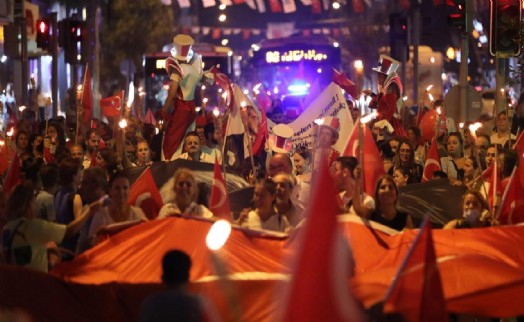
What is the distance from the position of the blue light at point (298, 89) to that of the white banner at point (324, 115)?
29650mm

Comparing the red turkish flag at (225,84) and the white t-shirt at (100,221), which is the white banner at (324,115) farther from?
the white t-shirt at (100,221)

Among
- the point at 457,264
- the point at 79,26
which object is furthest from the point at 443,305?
the point at 79,26

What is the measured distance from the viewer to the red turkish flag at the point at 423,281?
715 centimetres

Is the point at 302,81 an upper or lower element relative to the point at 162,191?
upper

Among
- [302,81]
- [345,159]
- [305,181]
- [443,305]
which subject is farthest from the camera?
[302,81]

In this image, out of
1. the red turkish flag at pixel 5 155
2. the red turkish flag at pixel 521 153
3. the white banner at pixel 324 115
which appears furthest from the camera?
the red turkish flag at pixel 5 155

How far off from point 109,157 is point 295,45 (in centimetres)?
3269

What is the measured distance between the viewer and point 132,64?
5984cm

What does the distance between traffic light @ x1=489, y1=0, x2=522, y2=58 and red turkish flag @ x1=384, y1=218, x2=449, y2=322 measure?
34.7 feet

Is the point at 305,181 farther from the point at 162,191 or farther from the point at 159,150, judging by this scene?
the point at 159,150

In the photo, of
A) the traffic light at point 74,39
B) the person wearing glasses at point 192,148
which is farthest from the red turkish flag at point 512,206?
the traffic light at point 74,39

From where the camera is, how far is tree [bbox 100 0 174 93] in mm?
57688

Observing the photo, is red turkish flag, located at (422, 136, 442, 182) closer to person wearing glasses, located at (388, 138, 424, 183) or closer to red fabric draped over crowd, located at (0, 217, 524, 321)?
person wearing glasses, located at (388, 138, 424, 183)

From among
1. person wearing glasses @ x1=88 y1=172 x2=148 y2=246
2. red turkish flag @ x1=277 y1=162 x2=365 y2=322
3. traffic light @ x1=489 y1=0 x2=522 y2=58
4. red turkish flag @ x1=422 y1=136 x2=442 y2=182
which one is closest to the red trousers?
red turkish flag @ x1=422 y1=136 x2=442 y2=182
